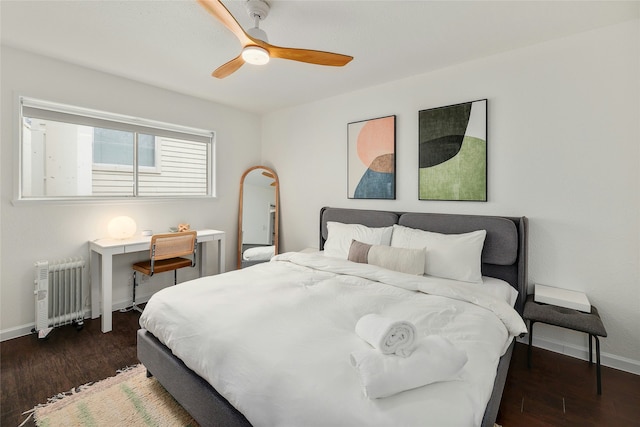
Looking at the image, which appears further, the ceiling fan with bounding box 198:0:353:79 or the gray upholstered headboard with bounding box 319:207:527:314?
the gray upholstered headboard with bounding box 319:207:527:314

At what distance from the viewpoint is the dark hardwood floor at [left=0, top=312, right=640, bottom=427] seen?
1.72m

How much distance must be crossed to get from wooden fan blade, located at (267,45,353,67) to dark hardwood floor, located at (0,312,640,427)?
94.5 inches

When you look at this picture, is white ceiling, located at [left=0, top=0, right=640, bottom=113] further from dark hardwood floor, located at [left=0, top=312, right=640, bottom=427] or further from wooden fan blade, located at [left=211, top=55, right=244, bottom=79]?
dark hardwood floor, located at [left=0, top=312, right=640, bottom=427]

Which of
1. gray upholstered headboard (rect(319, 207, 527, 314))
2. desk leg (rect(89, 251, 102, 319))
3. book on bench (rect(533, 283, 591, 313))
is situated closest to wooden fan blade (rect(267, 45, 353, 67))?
gray upholstered headboard (rect(319, 207, 527, 314))

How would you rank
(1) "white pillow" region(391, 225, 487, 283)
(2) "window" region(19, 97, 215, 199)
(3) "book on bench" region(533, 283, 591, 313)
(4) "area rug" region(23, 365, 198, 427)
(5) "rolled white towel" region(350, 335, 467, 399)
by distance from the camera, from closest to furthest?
(5) "rolled white towel" region(350, 335, 467, 399) < (4) "area rug" region(23, 365, 198, 427) < (3) "book on bench" region(533, 283, 591, 313) < (1) "white pillow" region(391, 225, 487, 283) < (2) "window" region(19, 97, 215, 199)

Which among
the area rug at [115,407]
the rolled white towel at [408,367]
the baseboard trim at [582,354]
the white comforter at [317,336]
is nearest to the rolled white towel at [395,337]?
the rolled white towel at [408,367]

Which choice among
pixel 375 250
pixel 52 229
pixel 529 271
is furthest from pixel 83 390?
pixel 529 271

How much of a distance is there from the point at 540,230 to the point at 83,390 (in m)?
3.49

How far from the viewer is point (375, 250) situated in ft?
8.66

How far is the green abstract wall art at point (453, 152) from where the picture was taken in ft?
8.72

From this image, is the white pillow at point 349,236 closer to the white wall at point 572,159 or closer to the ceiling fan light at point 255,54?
the white wall at point 572,159

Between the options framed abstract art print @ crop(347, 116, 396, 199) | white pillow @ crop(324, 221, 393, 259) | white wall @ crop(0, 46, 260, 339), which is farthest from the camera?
framed abstract art print @ crop(347, 116, 396, 199)

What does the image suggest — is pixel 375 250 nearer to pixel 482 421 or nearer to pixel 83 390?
pixel 482 421

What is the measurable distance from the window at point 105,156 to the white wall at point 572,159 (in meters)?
2.87
